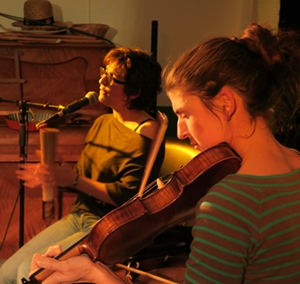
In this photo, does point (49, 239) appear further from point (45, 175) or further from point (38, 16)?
point (38, 16)

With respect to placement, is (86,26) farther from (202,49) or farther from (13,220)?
(202,49)

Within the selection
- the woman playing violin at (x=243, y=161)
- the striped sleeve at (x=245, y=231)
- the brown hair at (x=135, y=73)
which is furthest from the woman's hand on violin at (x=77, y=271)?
the brown hair at (x=135, y=73)

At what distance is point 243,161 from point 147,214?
12.0 inches

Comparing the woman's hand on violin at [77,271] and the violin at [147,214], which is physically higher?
the violin at [147,214]

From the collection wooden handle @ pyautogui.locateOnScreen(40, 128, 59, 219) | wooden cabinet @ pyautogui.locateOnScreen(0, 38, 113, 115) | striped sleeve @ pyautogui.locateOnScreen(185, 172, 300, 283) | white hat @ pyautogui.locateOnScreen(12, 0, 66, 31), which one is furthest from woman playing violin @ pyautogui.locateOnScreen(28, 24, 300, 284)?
white hat @ pyautogui.locateOnScreen(12, 0, 66, 31)

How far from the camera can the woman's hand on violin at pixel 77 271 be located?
3.03 feet

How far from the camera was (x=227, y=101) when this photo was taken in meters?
0.77

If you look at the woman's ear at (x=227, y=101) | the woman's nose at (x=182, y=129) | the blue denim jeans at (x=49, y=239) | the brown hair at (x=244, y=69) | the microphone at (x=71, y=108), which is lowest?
the blue denim jeans at (x=49, y=239)

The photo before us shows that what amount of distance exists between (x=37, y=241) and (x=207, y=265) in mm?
1048

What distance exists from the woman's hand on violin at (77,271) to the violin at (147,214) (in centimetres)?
3

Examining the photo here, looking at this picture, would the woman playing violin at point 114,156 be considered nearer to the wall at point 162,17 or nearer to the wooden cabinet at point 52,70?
the wooden cabinet at point 52,70

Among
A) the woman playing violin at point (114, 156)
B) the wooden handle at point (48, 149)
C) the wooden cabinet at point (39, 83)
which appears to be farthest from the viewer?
the wooden cabinet at point (39, 83)

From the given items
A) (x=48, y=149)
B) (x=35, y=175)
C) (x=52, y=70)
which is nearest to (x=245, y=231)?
(x=48, y=149)

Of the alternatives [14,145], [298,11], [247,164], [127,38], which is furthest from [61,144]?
[247,164]
